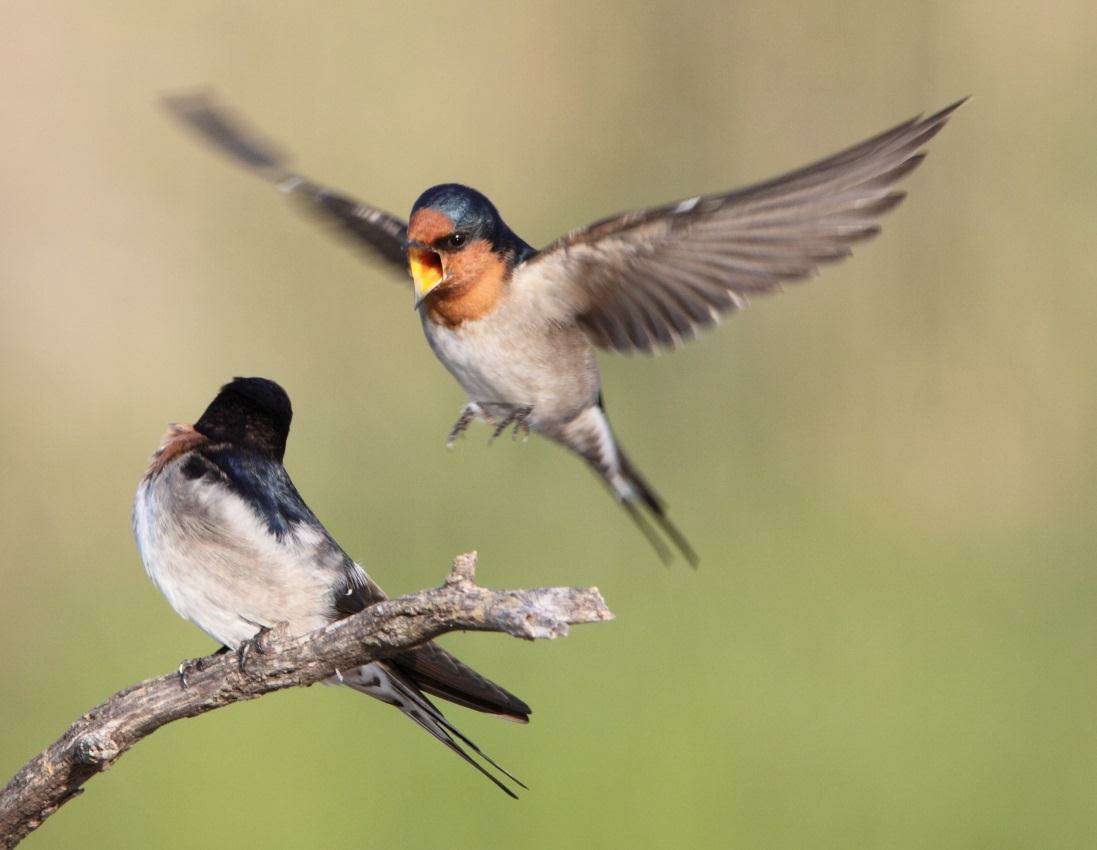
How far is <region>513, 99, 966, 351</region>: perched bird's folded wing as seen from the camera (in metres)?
2.90

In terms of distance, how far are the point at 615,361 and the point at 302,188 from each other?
109 inches

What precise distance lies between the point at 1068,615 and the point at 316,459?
10.2 ft

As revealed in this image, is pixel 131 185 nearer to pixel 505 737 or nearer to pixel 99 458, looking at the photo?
pixel 99 458

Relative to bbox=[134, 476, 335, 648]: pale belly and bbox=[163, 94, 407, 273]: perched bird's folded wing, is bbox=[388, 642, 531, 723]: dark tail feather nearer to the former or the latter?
bbox=[134, 476, 335, 648]: pale belly

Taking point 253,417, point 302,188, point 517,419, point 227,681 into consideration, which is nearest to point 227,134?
point 302,188

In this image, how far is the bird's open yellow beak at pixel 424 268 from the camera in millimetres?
3107

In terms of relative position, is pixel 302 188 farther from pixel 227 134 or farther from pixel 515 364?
pixel 515 364

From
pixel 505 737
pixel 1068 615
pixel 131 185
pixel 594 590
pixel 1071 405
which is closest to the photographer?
pixel 594 590

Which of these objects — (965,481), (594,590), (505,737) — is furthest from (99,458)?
(594,590)

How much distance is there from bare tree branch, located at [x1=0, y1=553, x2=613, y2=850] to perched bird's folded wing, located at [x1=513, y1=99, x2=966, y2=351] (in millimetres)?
976

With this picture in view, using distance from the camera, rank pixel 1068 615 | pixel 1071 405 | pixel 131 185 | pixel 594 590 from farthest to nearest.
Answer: pixel 131 185
pixel 1071 405
pixel 1068 615
pixel 594 590

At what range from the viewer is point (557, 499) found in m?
6.59

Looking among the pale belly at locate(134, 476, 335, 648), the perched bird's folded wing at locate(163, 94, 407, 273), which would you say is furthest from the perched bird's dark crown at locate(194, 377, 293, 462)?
the perched bird's folded wing at locate(163, 94, 407, 273)

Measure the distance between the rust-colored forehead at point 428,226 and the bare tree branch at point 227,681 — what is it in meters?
0.81
